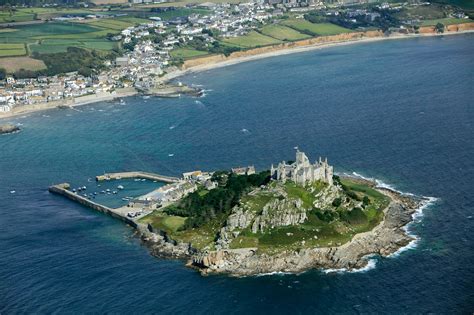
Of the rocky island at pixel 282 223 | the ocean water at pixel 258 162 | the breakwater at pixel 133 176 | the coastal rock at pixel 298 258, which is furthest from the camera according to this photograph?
the breakwater at pixel 133 176

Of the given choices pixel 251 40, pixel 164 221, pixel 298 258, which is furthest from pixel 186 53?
pixel 298 258

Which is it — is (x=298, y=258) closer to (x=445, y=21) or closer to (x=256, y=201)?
(x=256, y=201)

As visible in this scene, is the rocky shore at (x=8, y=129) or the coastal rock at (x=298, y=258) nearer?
the coastal rock at (x=298, y=258)

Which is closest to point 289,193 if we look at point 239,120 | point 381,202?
point 381,202

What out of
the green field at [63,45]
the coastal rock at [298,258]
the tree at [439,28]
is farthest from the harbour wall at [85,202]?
the tree at [439,28]

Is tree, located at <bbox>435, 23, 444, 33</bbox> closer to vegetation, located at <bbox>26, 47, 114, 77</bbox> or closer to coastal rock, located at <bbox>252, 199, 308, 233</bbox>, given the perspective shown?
vegetation, located at <bbox>26, 47, 114, 77</bbox>

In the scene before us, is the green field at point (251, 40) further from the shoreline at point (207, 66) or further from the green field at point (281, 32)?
the shoreline at point (207, 66)
